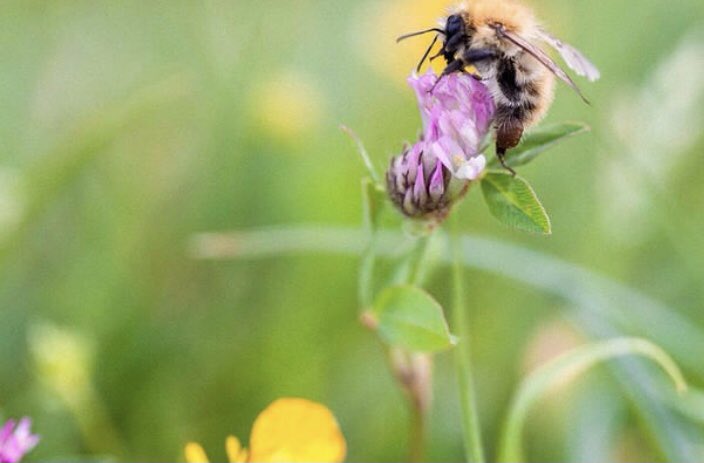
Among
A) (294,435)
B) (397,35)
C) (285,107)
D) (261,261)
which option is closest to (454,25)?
(294,435)

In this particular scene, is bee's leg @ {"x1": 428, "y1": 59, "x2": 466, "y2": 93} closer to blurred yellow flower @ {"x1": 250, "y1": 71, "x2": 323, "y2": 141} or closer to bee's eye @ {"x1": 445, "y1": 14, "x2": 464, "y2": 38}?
bee's eye @ {"x1": 445, "y1": 14, "x2": 464, "y2": 38}

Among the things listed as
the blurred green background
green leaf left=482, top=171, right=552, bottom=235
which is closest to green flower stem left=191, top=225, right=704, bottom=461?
the blurred green background

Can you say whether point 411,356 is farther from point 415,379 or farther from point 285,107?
point 285,107

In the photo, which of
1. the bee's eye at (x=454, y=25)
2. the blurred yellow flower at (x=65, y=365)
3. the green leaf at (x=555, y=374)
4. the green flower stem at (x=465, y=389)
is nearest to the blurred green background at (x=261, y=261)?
the blurred yellow flower at (x=65, y=365)

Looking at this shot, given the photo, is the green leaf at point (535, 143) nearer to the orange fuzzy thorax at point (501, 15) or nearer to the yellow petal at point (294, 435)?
the orange fuzzy thorax at point (501, 15)

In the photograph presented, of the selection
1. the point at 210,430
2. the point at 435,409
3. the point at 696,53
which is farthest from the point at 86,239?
the point at 696,53

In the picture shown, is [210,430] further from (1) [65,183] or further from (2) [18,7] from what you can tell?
(2) [18,7]
